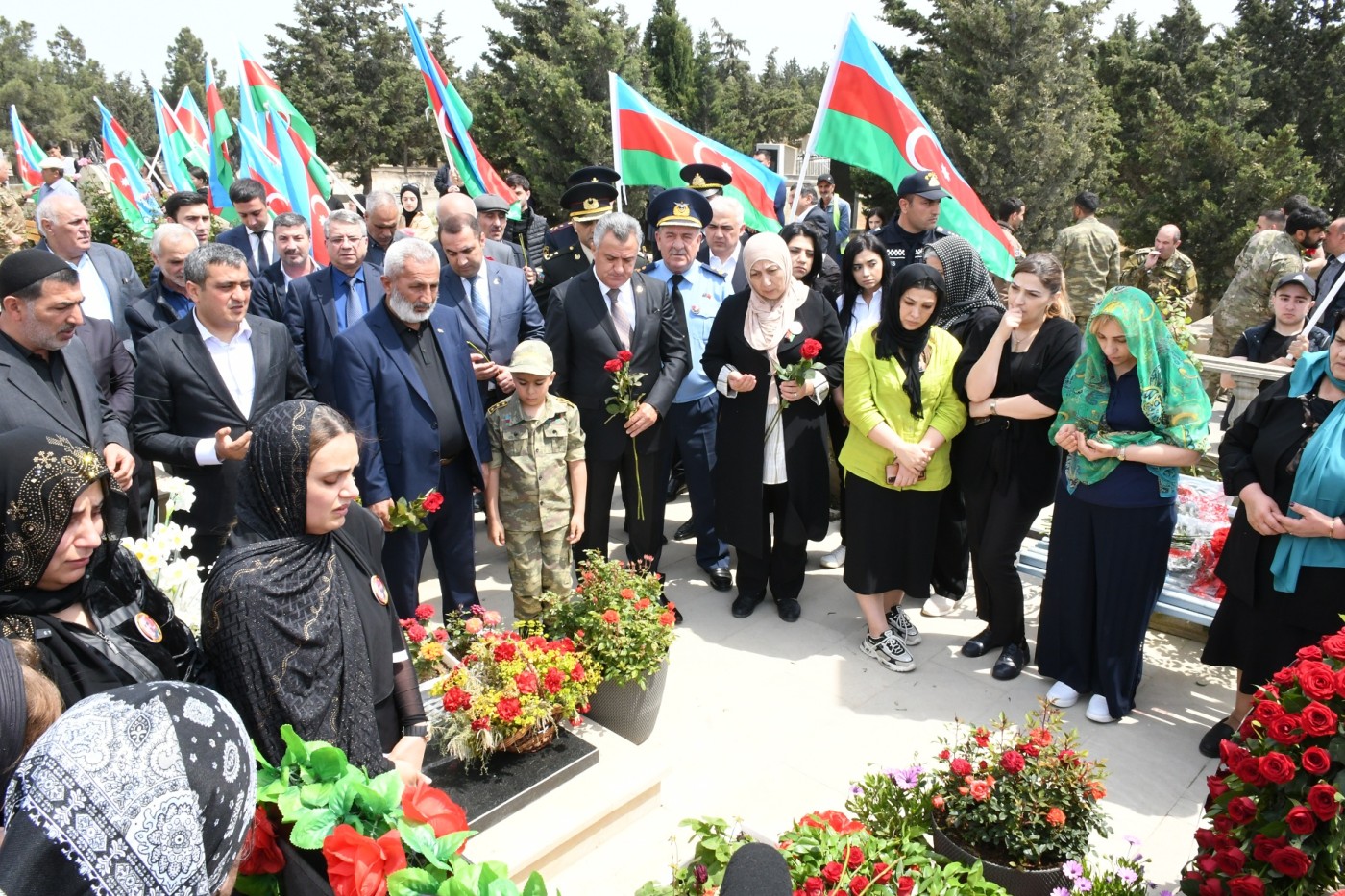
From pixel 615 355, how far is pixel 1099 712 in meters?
2.70

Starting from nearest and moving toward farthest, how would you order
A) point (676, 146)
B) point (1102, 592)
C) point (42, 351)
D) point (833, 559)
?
point (42, 351) < point (1102, 592) < point (833, 559) < point (676, 146)

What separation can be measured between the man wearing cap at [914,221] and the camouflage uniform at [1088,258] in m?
4.82

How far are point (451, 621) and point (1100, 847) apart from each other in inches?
97.9

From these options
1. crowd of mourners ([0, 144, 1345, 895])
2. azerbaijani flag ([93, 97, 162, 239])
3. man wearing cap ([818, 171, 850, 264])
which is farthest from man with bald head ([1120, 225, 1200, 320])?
azerbaijani flag ([93, 97, 162, 239])

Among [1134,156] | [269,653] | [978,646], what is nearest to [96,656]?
[269,653]

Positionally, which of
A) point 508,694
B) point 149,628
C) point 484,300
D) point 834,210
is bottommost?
point 508,694

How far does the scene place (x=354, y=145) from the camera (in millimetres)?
33531

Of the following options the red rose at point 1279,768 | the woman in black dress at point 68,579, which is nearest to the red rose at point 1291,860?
the red rose at point 1279,768

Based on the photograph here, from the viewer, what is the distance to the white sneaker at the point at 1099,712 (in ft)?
12.4

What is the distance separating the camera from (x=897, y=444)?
4051mm

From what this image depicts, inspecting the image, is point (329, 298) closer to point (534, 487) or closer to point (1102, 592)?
point (534, 487)

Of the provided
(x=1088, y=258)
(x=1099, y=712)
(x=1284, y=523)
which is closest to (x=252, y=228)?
(x=1099, y=712)

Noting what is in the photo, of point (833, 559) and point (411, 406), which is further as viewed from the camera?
point (833, 559)

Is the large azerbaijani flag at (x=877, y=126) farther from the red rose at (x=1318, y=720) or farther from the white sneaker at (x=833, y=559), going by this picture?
the red rose at (x=1318, y=720)
